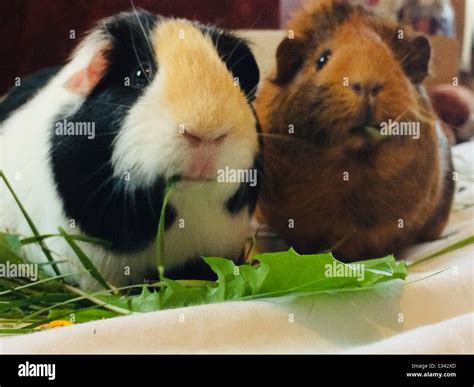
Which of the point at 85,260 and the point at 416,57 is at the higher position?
the point at 416,57

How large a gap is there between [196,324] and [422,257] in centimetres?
42

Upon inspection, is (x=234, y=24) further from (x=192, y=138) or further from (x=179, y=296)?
(x=179, y=296)

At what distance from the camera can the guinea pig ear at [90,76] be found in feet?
2.97

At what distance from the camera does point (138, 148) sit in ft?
2.83

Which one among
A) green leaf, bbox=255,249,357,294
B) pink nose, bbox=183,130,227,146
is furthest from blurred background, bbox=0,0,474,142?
green leaf, bbox=255,249,357,294

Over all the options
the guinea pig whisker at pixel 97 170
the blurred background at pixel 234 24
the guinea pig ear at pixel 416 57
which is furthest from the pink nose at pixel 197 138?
the guinea pig ear at pixel 416 57

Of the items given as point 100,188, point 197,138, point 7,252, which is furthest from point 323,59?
point 7,252

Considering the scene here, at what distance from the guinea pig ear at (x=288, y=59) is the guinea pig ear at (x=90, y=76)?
27 cm

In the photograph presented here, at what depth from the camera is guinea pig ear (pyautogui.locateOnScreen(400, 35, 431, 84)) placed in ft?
3.40

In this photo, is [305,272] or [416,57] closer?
[305,272]

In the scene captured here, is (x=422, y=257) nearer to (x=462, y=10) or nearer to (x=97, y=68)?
(x=462, y=10)

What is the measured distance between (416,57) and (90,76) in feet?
1.58

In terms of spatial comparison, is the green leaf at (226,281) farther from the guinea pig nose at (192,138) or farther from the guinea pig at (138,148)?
the guinea pig nose at (192,138)

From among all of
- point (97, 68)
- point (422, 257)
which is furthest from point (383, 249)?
point (97, 68)
